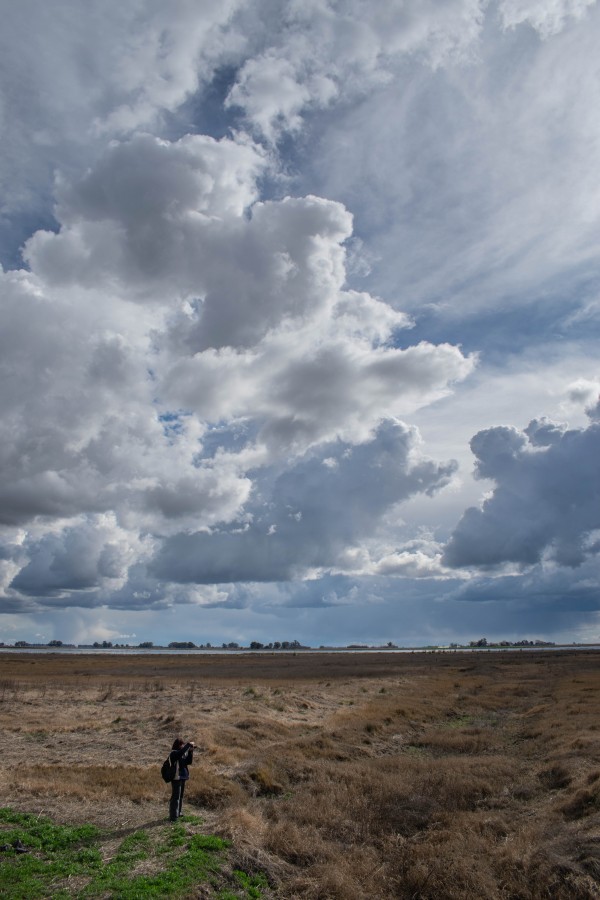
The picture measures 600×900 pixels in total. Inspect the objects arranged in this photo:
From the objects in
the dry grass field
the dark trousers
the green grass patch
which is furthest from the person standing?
the green grass patch

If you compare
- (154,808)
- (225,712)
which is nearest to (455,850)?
(154,808)

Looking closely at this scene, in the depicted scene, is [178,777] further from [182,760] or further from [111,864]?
[111,864]

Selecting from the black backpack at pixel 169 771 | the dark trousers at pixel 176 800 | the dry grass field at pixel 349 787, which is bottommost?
the dry grass field at pixel 349 787

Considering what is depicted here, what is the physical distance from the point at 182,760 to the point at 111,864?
3.93 m

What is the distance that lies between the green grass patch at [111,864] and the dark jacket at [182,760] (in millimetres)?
1268

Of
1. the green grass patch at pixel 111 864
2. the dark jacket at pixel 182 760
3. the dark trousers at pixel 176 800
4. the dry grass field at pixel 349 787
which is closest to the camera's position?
the green grass patch at pixel 111 864

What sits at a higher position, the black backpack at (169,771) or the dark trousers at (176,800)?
the black backpack at (169,771)

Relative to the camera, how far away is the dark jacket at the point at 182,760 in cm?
1694

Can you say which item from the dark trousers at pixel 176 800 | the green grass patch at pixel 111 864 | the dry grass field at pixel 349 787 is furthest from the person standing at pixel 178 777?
the green grass patch at pixel 111 864

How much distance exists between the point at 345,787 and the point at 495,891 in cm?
884

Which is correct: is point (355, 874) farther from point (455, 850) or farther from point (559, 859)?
point (559, 859)

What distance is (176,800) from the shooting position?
16703 mm

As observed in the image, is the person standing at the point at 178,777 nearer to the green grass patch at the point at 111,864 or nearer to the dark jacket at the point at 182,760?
the dark jacket at the point at 182,760

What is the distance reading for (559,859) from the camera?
520 inches
